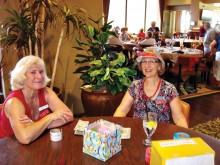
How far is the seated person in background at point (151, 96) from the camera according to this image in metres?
1.92

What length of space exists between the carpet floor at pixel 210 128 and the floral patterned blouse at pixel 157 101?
1.54 meters

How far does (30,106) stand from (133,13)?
36.5ft

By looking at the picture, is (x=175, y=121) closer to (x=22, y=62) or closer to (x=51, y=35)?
(x=22, y=62)

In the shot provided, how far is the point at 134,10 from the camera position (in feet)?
39.4

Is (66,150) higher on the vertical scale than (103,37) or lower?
lower

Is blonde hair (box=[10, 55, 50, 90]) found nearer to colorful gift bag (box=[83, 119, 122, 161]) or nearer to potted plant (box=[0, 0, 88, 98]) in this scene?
colorful gift bag (box=[83, 119, 122, 161])

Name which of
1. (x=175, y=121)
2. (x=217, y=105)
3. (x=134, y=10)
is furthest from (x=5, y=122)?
(x=134, y=10)

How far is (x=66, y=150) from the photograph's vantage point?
3.93 ft

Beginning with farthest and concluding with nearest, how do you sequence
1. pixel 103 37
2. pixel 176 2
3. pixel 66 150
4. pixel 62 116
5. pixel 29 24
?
pixel 176 2 < pixel 103 37 < pixel 29 24 < pixel 62 116 < pixel 66 150

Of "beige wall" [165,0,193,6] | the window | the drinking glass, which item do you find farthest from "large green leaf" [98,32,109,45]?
"beige wall" [165,0,193,6]

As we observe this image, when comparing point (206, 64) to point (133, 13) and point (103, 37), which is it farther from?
point (133, 13)

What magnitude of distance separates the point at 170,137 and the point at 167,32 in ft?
40.7

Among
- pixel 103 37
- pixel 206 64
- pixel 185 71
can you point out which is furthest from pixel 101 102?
pixel 206 64

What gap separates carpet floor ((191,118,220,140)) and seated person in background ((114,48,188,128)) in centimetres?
156
